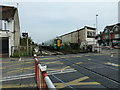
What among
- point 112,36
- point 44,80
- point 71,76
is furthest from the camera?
point 112,36

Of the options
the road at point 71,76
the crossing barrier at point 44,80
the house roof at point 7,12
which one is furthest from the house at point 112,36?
the crossing barrier at point 44,80

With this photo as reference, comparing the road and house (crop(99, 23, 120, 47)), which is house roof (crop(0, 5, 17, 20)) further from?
house (crop(99, 23, 120, 47))

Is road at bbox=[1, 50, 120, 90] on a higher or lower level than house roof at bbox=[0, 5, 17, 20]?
lower

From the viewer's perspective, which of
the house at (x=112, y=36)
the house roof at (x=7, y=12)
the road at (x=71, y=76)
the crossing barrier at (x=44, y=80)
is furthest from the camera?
the house at (x=112, y=36)

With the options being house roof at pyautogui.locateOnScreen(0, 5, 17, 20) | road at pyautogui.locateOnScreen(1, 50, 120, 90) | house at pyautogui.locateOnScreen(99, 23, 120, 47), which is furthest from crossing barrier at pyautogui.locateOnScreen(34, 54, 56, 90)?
house at pyautogui.locateOnScreen(99, 23, 120, 47)

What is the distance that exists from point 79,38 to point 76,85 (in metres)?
29.3

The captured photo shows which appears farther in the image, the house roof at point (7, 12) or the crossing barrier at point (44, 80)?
the house roof at point (7, 12)

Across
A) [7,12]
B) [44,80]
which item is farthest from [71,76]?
[7,12]

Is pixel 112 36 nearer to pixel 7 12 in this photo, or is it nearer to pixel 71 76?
pixel 7 12

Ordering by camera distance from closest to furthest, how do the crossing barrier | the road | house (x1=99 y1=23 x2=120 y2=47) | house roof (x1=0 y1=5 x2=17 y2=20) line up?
the crossing barrier, the road, house roof (x1=0 y1=5 x2=17 y2=20), house (x1=99 y1=23 x2=120 y2=47)

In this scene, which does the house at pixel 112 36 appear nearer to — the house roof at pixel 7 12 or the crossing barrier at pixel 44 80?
the house roof at pixel 7 12

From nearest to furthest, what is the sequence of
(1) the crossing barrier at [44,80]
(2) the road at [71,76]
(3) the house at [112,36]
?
(1) the crossing barrier at [44,80] < (2) the road at [71,76] < (3) the house at [112,36]

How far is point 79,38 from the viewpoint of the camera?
32.9 meters

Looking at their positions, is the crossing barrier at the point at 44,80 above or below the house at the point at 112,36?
below
